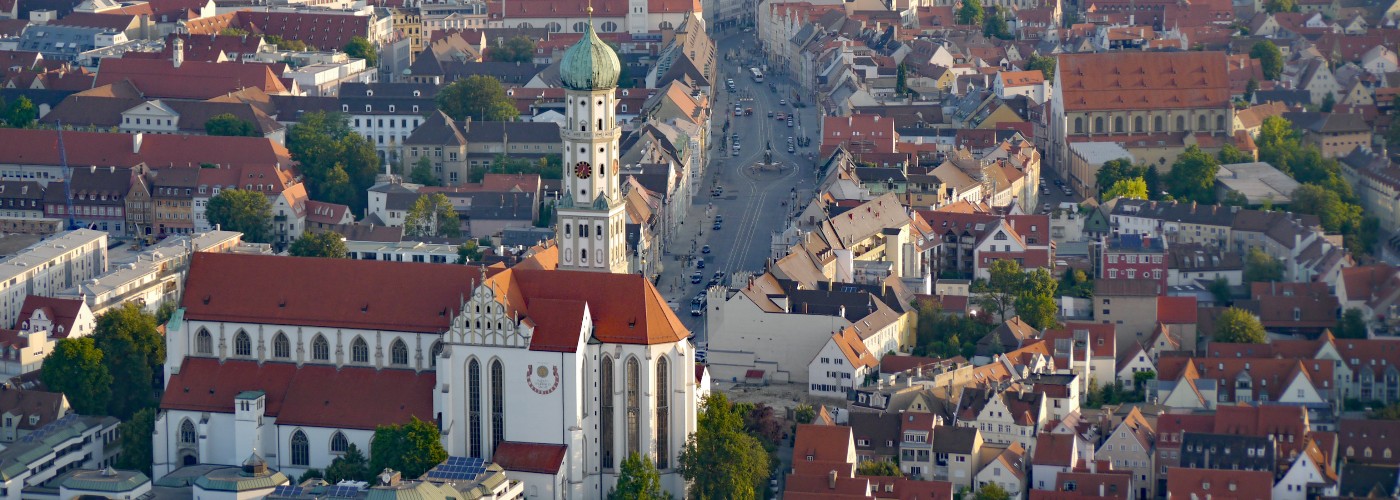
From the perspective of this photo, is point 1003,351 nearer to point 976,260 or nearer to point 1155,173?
point 976,260

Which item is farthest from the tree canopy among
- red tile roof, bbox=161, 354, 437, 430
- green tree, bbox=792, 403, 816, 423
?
red tile roof, bbox=161, 354, 437, 430

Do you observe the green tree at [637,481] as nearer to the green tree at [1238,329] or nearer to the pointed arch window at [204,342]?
the pointed arch window at [204,342]

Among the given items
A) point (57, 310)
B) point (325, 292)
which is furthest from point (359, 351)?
point (57, 310)

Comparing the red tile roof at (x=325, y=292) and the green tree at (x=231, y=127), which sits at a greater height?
the green tree at (x=231, y=127)

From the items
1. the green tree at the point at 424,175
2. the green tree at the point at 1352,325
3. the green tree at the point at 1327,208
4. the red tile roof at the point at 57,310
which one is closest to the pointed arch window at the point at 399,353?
the red tile roof at the point at 57,310

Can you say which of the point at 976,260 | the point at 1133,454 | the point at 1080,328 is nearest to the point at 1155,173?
the point at 976,260

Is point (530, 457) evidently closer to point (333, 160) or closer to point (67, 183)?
point (67, 183)
